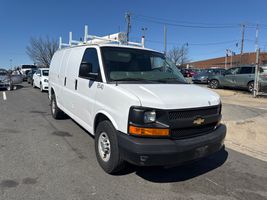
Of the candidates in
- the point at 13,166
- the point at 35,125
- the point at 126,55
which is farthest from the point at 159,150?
the point at 35,125

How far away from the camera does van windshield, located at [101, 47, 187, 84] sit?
4301mm

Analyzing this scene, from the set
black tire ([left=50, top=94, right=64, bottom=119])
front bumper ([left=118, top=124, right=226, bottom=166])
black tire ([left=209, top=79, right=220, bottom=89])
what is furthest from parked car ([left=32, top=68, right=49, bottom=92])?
front bumper ([left=118, top=124, right=226, bottom=166])

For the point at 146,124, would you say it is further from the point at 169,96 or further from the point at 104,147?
the point at 104,147

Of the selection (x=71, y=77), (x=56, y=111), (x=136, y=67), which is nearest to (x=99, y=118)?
(x=136, y=67)

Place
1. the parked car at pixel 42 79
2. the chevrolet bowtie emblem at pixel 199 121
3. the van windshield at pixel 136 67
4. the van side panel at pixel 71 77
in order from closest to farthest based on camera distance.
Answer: the chevrolet bowtie emblem at pixel 199 121 < the van windshield at pixel 136 67 < the van side panel at pixel 71 77 < the parked car at pixel 42 79

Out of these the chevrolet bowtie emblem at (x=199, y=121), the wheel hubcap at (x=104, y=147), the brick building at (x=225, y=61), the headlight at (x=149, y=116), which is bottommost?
the wheel hubcap at (x=104, y=147)

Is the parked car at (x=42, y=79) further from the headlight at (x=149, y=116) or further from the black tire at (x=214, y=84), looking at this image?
the headlight at (x=149, y=116)

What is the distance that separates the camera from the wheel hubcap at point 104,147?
157 inches

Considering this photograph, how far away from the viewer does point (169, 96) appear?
11.5ft

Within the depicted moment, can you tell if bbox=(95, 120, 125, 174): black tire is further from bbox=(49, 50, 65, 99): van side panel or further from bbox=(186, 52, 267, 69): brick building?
bbox=(186, 52, 267, 69): brick building

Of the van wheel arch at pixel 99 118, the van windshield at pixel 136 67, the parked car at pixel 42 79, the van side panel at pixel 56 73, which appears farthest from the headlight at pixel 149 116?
the parked car at pixel 42 79

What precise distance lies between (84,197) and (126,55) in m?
2.60

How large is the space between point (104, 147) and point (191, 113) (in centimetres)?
150

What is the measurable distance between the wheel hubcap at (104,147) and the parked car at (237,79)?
583 inches
